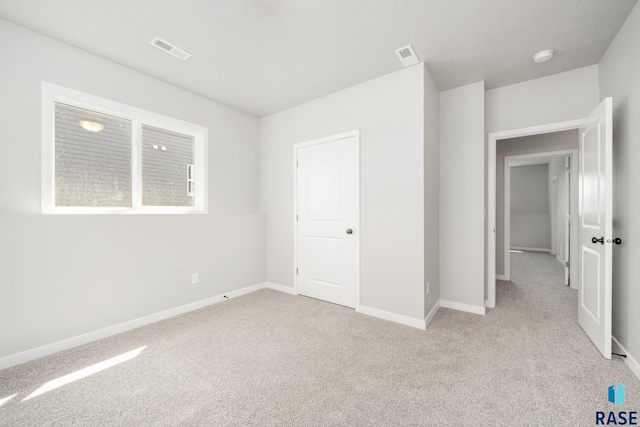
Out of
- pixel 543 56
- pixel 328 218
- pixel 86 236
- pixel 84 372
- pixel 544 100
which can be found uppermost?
pixel 543 56

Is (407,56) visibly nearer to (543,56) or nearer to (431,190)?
(543,56)

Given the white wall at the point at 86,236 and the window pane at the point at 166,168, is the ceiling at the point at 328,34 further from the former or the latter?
the window pane at the point at 166,168

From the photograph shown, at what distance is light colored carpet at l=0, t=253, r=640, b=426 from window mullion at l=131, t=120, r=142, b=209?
1379 mm

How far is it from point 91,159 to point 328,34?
2.55 meters

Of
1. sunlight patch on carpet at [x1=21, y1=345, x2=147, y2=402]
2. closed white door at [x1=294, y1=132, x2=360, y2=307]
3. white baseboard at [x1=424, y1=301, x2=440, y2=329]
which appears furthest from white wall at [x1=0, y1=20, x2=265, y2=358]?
white baseboard at [x1=424, y1=301, x2=440, y2=329]

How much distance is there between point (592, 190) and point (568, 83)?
1.33 meters

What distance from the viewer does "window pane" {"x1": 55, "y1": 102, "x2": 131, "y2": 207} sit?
7.77ft

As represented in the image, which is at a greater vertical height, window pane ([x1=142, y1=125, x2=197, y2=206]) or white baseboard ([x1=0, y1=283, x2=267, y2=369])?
window pane ([x1=142, y1=125, x2=197, y2=206])

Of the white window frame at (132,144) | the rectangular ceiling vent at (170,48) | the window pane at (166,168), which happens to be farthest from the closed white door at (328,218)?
the rectangular ceiling vent at (170,48)

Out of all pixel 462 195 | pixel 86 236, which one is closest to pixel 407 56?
pixel 462 195

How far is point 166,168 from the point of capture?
3.13m

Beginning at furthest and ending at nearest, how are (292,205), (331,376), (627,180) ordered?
(292,205)
(627,180)
(331,376)

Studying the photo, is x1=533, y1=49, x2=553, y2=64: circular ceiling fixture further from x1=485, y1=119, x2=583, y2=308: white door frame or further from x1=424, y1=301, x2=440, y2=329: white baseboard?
x1=424, y1=301, x2=440, y2=329: white baseboard

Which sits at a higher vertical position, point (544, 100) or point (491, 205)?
point (544, 100)
